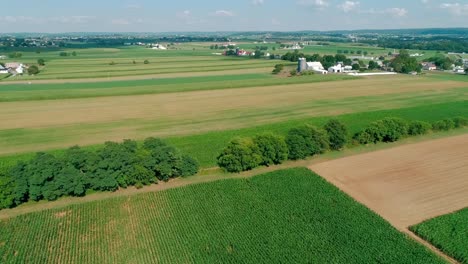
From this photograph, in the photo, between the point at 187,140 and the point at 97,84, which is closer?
the point at 187,140

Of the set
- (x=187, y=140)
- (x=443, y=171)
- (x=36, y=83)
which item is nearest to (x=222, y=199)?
(x=187, y=140)

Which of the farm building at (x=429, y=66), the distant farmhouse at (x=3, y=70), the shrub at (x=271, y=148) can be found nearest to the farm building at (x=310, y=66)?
the farm building at (x=429, y=66)

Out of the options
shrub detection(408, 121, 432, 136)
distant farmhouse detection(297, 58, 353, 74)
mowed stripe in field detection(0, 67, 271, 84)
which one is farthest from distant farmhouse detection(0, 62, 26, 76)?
shrub detection(408, 121, 432, 136)

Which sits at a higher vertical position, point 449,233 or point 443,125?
point 443,125

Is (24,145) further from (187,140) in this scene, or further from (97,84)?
(97,84)

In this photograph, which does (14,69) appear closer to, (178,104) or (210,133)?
(178,104)

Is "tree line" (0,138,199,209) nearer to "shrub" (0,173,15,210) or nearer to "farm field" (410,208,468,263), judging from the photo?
"shrub" (0,173,15,210)

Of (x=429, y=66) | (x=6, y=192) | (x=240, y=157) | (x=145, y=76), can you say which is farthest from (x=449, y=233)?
(x=429, y=66)
